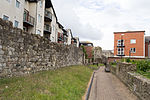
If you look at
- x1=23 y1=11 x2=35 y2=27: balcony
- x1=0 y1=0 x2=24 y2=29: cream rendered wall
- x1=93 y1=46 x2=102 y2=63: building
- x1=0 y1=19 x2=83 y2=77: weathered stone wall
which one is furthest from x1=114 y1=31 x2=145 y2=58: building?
x1=0 y1=19 x2=83 y2=77: weathered stone wall

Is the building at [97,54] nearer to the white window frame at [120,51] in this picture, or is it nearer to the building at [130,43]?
the building at [130,43]

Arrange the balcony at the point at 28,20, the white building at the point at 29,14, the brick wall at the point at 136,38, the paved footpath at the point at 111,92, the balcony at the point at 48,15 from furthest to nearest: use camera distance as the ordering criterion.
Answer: the brick wall at the point at 136,38 → the balcony at the point at 48,15 → the balcony at the point at 28,20 → the white building at the point at 29,14 → the paved footpath at the point at 111,92

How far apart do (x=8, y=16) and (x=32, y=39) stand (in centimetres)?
1043

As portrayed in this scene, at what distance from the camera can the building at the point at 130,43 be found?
36728 mm

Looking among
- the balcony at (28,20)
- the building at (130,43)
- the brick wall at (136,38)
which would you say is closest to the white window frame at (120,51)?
the building at (130,43)

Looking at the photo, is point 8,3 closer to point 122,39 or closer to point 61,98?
point 61,98

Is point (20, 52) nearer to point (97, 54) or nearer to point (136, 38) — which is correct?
point (136, 38)

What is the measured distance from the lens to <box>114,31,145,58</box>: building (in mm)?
36728

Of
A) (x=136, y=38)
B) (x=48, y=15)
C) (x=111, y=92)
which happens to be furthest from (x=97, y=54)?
(x=111, y=92)

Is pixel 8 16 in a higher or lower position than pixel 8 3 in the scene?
lower

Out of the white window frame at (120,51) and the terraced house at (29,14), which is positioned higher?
the terraced house at (29,14)

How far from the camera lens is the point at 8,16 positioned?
16172mm

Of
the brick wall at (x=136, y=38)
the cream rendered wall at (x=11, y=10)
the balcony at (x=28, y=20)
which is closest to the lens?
the cream rendered wall at (x=11, y=10)

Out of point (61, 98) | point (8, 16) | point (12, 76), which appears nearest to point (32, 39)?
point (12, 76)
